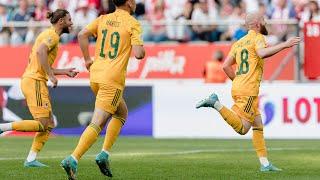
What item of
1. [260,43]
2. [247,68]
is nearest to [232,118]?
[247,68]

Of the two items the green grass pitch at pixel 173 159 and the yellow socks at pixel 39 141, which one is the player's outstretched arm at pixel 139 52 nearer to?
the green grass pitch at pixel 173 159

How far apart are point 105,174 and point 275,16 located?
41.5 ft

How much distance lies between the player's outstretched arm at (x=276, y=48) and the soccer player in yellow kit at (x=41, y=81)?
112 inches

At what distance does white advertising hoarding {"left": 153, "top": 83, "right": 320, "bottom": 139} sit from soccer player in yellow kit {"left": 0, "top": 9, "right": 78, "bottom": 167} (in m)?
8.18

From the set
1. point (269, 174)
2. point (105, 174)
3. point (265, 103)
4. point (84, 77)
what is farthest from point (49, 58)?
point (84, 77)

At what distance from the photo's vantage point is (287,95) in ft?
75.3

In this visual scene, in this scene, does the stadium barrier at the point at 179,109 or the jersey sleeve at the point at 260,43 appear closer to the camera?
the jersey sleeve at the point at 260,43

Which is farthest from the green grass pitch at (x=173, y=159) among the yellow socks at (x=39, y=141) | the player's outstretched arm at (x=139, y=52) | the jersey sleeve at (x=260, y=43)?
the player's outstretched arm at (x=139, y=52)

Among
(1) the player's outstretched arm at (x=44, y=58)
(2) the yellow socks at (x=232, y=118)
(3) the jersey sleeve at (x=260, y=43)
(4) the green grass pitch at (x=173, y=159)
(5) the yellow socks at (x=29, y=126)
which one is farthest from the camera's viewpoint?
(5) the yellow socks at (x=29, y=126)

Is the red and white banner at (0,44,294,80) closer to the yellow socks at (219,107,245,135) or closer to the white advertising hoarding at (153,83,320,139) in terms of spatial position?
the white advertising hoarding at (153,83,320,139)

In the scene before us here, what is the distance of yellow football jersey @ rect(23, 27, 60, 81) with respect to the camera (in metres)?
15.1

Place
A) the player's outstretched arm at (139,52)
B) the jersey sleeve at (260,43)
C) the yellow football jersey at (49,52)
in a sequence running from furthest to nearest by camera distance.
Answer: the yellow football jersey at (49,52), the jersey sleeve at (260,43), the player's outstretched arm at (139,52)

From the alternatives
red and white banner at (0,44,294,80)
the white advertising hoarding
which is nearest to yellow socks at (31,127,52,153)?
the white advertising hoarding

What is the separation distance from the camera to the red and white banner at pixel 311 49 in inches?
912
